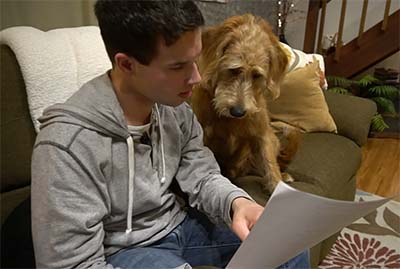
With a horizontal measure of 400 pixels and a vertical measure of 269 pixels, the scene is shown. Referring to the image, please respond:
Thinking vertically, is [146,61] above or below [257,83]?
above

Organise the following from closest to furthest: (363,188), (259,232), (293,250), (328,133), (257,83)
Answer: (259,232) → (293,250) → (257,83) → (328,133) → (363,188)

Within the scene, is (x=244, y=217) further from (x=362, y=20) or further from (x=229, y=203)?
(x=362, y=20)

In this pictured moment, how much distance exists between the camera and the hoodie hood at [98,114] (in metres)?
0.96

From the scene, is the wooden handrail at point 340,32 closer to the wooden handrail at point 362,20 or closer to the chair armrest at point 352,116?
the wooden handrail at point 362,20

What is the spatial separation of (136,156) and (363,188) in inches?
83.2

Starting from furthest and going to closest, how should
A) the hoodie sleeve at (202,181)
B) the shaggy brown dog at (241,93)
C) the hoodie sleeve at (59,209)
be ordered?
the shaggy brown dog at (241,93)
the hoodie sleeve at (202,181)
the hoodie sleeve at (59,209)

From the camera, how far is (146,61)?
967 mm

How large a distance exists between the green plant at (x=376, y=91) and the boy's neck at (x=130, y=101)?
2.84 m

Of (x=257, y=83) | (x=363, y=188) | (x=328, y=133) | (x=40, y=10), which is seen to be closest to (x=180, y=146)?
(x=257, y=83)

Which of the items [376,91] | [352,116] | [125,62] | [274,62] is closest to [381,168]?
[376,91]

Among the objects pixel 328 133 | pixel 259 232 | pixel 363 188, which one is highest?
pixel 259 232

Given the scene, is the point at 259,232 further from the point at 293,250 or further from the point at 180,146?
the point at 180,146

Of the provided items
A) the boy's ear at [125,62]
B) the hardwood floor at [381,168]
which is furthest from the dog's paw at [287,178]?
the hardwood floor at [381,168]

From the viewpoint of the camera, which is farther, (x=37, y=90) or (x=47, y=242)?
(x=37, y=90)
